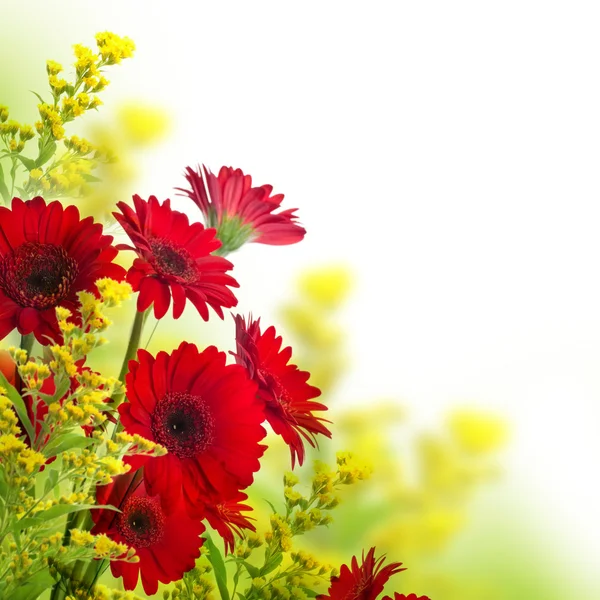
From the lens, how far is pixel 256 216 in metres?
0.54

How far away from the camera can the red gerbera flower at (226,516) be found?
1.55 feet

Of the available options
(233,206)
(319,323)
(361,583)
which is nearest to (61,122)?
(233,206)

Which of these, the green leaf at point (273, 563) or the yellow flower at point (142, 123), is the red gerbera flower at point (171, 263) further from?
the yellow flower at point (142, 123)

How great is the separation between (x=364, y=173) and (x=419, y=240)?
3.5 inches

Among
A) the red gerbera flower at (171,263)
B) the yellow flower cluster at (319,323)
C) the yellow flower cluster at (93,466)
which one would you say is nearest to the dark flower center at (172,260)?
the red gerbera flower at (171,263)

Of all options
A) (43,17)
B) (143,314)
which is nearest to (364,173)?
(43,17)

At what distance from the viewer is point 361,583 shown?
1.70 feet

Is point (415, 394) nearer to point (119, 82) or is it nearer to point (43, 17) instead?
point (119, 82)

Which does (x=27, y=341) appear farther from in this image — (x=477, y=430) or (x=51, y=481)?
(x=477, y=430)

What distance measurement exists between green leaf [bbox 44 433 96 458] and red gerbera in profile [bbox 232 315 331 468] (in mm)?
108

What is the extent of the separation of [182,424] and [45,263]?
0.11 m

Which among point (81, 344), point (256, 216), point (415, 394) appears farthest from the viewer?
point (415, 394)

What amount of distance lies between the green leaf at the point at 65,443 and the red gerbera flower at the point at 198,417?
0.04 m

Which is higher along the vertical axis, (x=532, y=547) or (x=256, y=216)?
(x=532, y=547)
